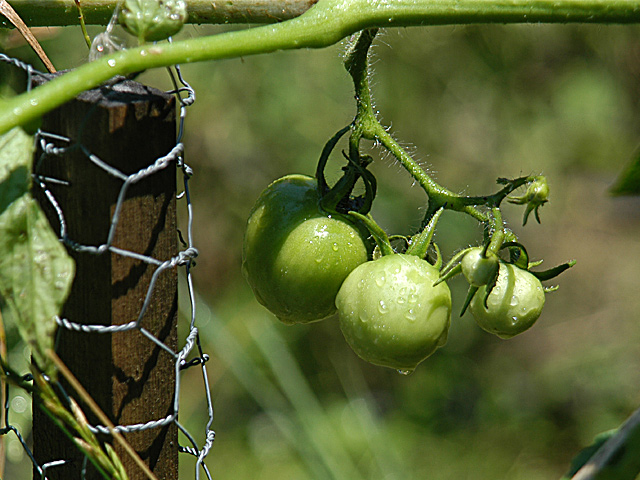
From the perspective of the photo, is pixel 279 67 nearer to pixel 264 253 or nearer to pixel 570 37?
pixel 570 37

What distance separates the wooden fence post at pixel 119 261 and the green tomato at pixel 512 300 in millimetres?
376

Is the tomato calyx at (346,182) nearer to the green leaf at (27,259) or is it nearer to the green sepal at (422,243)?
the green sepal at (422,243)

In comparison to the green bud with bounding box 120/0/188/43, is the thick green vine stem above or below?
below

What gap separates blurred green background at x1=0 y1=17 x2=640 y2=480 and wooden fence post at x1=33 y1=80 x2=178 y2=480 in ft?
5.17

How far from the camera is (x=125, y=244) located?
77 cm

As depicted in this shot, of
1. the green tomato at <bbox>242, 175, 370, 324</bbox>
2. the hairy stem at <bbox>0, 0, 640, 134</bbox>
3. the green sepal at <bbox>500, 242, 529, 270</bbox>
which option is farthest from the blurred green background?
the hairy stem at <bbox>0, 0, 640, 134</bbox>

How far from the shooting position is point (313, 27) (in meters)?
0.75

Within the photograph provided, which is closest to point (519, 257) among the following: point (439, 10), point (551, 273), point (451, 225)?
point (551, 273)

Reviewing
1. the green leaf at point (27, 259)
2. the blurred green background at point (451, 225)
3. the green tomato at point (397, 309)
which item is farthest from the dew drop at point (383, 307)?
the blurred green background at point (451, 225)

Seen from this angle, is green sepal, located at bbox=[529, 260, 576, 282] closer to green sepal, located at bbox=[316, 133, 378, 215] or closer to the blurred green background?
green sepal, located at bbox=[316, 133, 378, 215]

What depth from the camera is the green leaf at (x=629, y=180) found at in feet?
2.34

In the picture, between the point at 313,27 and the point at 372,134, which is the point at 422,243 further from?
the point at 313,27

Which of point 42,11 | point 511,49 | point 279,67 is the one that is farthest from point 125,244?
point 511,49

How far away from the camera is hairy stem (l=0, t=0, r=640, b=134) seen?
62 cm
